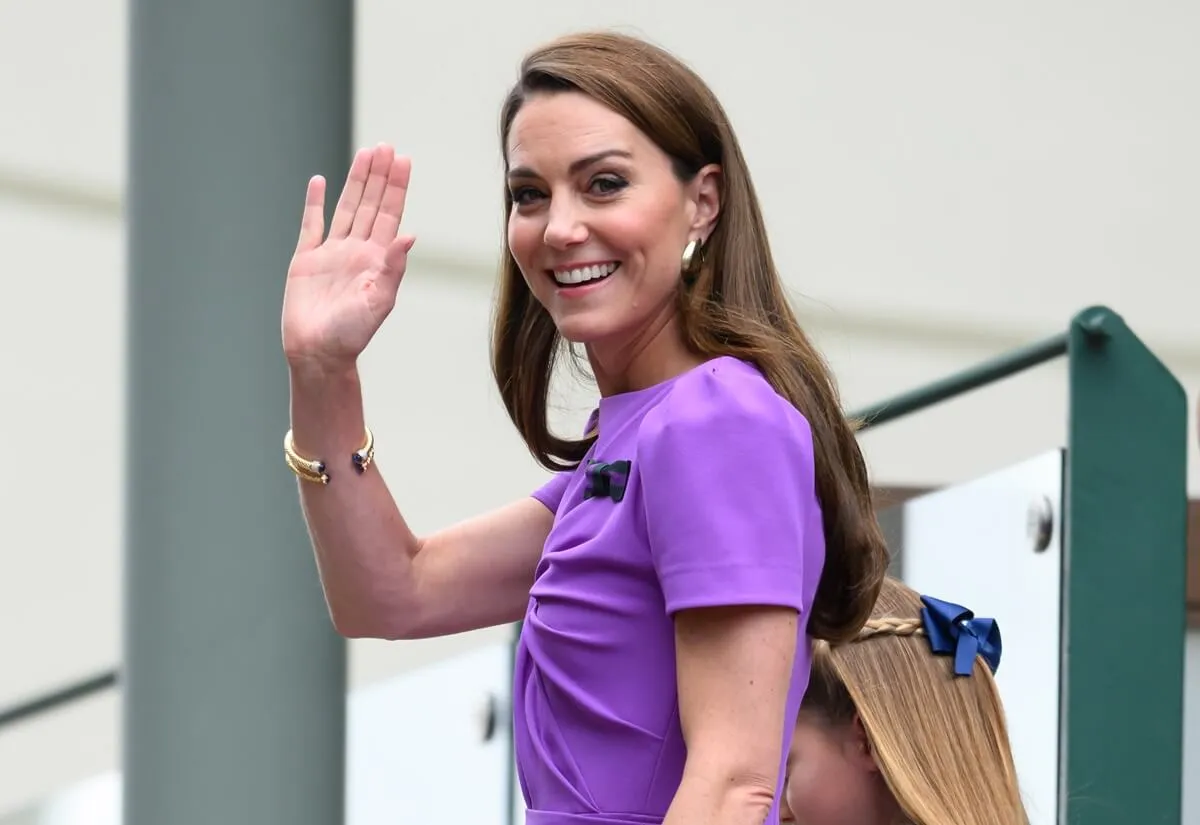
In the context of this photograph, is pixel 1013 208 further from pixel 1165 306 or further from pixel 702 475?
pixel 702 475

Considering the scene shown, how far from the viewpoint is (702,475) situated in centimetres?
143

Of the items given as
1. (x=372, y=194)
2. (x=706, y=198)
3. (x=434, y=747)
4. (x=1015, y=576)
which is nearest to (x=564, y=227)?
(x=706, y=198)

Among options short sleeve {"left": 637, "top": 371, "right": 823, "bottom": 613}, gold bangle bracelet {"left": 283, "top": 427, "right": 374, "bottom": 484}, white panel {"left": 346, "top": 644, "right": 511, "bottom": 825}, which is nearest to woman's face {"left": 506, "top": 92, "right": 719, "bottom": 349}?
short sleeve {"left": 637, "top": 371, "right": 823, "bottom": 613}

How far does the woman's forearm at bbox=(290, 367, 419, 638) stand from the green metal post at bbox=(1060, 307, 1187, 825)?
115 cm

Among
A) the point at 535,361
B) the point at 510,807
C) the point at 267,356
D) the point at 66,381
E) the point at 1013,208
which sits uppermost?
the point at 1013,208

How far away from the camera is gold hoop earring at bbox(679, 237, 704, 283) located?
1.58 meters

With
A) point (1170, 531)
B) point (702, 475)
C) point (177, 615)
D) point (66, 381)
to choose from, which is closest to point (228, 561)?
point (177, 615)

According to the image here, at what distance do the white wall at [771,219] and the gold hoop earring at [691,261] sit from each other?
245 inches

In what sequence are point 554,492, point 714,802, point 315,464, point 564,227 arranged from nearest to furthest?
point 714,802 < point 564,227 < point 315,464 < point 554,492

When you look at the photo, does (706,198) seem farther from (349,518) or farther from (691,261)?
(349,518)

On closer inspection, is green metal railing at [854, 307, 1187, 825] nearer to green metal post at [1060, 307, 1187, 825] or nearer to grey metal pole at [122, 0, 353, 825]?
green metal post at [1060, 307, 1187, 825]

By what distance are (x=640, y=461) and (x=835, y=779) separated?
647mm

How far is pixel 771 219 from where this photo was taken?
8453 mm

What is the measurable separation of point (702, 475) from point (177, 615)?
4.60 feet
